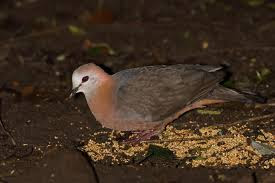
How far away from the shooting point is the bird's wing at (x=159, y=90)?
229 inches

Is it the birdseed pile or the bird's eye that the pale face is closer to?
the bird's eye

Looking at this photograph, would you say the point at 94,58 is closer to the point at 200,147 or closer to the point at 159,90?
the point at 159,90

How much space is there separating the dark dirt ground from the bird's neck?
29 centimetres

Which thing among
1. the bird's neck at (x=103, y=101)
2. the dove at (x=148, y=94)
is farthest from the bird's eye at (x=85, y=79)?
the bird's neck at (x=103, y=101)

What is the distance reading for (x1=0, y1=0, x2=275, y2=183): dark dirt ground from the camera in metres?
5.21

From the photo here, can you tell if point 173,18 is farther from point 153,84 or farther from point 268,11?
point 153,84

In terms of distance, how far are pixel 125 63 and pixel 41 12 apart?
2.21 m

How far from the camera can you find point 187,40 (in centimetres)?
812

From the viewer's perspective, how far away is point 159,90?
5.89 m

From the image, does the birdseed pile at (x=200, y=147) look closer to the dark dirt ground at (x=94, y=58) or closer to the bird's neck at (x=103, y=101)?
the dark dirt ground at (x=94, y=58)

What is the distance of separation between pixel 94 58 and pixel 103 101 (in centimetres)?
200

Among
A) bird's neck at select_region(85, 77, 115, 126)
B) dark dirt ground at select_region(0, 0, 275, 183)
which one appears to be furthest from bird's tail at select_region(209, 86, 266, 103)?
bird's neck at select_region(85, 77, 115, 126)

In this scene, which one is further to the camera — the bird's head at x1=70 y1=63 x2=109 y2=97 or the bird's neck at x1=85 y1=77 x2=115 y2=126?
the bird's head at x1=70 y1=63 x2=109 y2=97

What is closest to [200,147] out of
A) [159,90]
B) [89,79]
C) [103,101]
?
[159,90]
